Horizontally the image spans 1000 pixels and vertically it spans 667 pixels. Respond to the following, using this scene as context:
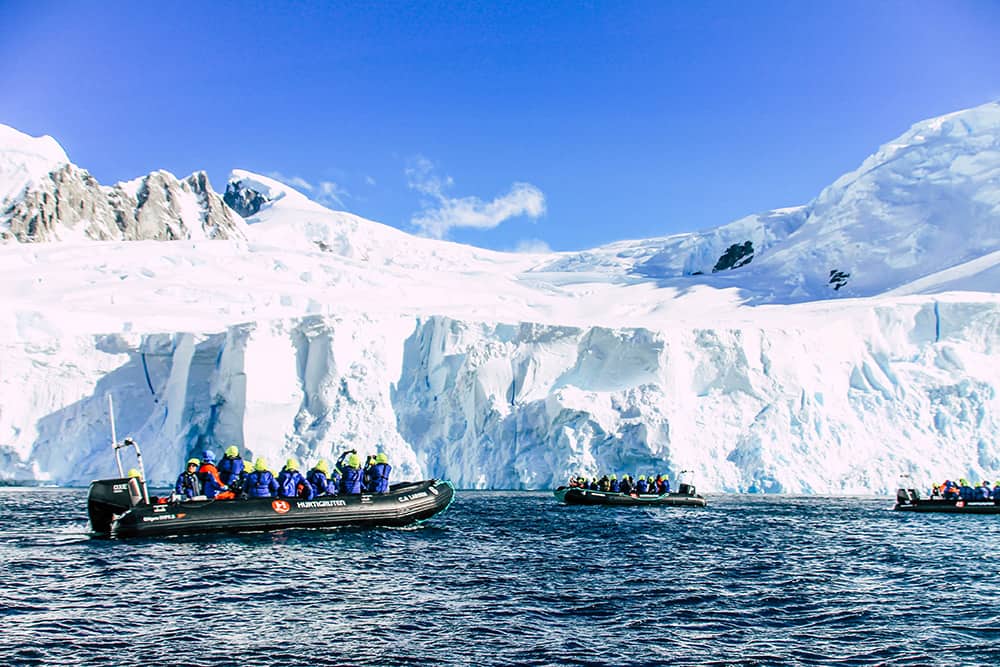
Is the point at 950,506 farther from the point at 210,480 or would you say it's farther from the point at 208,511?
the point at 208,511

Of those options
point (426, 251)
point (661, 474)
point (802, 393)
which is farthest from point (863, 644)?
point (426, 251)

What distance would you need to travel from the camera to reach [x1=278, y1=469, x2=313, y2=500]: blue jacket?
60.7 ft

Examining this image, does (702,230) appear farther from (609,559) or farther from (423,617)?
(423,617)

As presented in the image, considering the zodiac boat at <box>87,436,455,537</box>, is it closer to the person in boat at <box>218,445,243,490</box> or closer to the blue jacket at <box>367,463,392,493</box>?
the blue jacket at <box>367,463,392,493</box>

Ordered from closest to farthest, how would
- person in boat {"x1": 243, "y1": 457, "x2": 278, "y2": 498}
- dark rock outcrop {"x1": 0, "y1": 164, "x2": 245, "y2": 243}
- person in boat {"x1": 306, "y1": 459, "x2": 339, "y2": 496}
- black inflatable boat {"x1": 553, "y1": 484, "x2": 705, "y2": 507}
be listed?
person in boat {"x1": 243, "y1": 457, "x2": 278, "y2": 498} < person in boat {"x1": 306, "y1": 459, "x2": 339, "y2": 496} < black inflatable boat {"x1": 553, "y1": 484, "x2": 705, "y2": 507} < dark rock outcrop {"x1": 0, "y1": 164, "x2": 245, "y2": 243}

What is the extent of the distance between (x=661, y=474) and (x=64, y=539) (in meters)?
21.9

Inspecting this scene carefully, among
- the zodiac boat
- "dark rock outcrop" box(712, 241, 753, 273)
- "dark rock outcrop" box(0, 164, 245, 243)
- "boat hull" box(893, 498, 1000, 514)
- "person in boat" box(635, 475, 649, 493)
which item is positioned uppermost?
"dark rock outcrop" box(0, 164, 245, 243)

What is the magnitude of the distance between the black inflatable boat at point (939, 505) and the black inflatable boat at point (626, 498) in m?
6.12

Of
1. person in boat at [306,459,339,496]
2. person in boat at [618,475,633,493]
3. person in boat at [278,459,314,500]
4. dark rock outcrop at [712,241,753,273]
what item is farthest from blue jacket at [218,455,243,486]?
dark rock outcrop at [712,241,753,273]

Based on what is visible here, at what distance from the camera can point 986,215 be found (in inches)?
2078

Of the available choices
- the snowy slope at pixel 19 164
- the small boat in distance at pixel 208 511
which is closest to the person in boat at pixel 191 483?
the small boat in distance at pixel 208 511

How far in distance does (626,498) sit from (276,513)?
15.6 meters

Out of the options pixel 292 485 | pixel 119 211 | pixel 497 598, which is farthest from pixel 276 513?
pixel 119 211

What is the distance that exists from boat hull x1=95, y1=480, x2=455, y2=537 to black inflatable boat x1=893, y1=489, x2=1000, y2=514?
16277 millimetres
